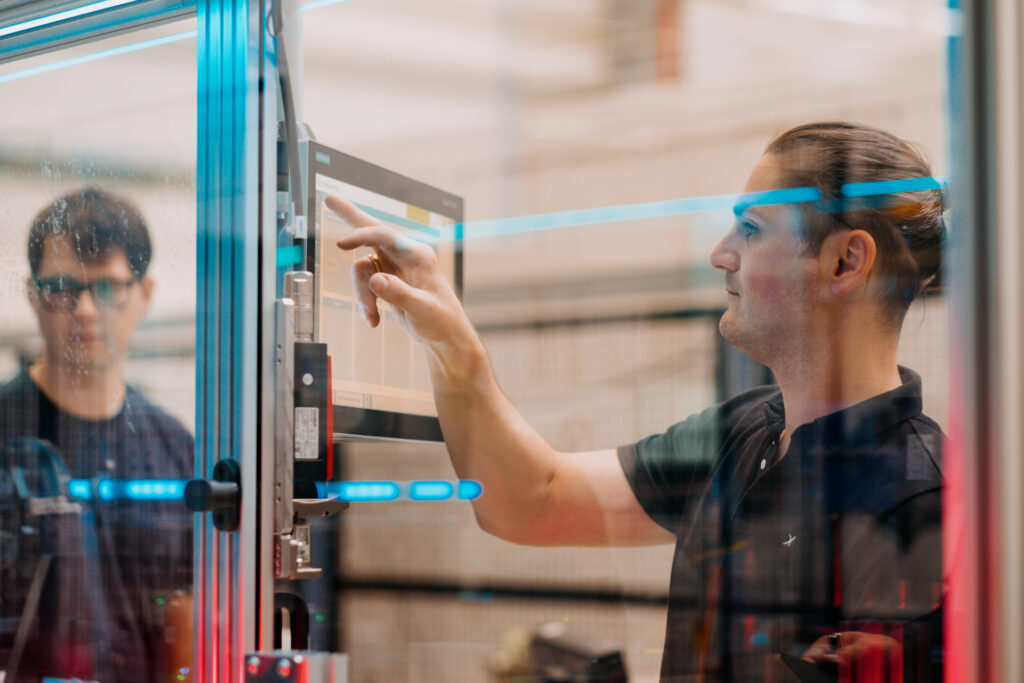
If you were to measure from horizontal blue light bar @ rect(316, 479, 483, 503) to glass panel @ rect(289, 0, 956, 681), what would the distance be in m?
0.03

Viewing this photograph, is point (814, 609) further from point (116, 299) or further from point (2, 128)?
point (2, 128)

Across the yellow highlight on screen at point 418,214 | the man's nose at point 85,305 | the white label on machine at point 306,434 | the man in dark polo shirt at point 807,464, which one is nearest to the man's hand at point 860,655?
the man in dark polo shirt at point 807,464

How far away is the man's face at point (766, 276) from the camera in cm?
156

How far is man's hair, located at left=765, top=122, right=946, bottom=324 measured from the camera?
1.43m

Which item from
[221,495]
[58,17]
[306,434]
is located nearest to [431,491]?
[306,434]

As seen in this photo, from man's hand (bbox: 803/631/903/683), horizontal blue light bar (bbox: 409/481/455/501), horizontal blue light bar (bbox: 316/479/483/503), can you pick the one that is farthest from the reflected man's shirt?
man's hand (bbox: 803/631/903/683)

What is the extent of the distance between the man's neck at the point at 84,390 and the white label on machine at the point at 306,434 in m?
0.41

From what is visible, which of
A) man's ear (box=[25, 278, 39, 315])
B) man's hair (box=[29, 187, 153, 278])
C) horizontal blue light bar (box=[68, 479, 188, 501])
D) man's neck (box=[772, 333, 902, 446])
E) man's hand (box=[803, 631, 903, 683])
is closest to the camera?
man's hand (box=[803, 631, 903, 683])

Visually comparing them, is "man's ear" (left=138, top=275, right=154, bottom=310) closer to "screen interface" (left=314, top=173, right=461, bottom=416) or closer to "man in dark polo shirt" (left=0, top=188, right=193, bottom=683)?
"man in dark polo shirt" (left=0, top=188, right=193, bottom=683)

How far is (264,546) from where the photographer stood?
67.0 inches

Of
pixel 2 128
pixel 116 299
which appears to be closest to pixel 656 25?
pixel 116 299

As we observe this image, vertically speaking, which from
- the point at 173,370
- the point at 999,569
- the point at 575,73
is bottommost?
the point at 999,569

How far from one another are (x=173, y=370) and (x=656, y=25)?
104cm

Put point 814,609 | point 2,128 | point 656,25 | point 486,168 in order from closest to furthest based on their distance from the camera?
point 814,609 → point 656,25 → point 486,168 → point 2,128
